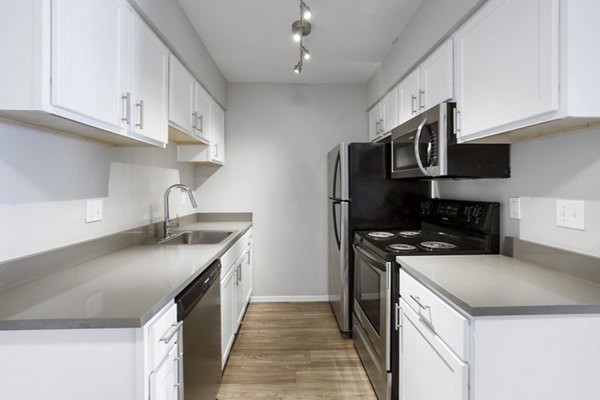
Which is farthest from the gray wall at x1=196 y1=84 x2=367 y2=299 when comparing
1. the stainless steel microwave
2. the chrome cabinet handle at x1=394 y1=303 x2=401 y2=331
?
the chrome cabinet handle at x1=394 y1=303 x2=401 y2=331

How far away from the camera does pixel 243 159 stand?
364 centimetres

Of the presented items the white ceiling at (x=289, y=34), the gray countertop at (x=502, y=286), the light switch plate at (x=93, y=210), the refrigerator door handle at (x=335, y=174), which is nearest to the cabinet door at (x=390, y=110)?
the white ceiling at (x=289, y=34)

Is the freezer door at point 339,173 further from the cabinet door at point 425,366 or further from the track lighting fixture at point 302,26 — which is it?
the cabinet door at point 425,366

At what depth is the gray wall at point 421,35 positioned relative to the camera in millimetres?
1647

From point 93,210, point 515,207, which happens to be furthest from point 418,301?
point 93,210

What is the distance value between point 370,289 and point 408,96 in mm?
1353

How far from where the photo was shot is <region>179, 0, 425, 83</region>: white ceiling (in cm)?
214

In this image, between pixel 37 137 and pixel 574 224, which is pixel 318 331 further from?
pixel 37 137

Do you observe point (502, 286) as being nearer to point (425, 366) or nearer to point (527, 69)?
point (425, 366)

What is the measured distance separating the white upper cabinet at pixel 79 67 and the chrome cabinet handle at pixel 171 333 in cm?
78

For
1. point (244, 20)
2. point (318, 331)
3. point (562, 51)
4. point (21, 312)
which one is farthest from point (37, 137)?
point (318, 331)

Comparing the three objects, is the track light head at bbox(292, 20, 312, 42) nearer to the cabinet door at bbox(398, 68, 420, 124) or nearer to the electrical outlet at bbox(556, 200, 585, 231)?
the cabinet door at bbox(398, 68, 420, 124)

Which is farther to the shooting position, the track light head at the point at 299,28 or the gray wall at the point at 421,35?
the track light head at the point at 299,28

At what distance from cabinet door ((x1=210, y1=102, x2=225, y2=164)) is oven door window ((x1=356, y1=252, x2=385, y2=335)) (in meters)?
1.62
